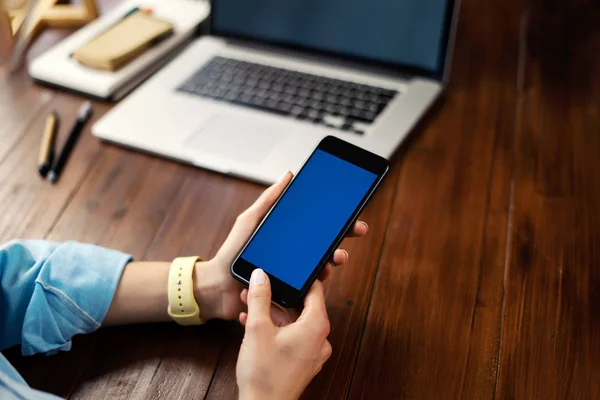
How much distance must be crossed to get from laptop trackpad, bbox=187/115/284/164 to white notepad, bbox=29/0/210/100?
185mm

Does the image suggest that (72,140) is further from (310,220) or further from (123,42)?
(310,220)

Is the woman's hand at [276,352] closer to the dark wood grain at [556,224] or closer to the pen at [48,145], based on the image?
the dark wood grain at [556,224]

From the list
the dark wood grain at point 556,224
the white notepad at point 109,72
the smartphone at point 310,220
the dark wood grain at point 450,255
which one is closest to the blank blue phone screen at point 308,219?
the smartphone at point 310,220

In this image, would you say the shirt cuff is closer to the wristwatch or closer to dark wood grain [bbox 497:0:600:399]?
the wristwatch

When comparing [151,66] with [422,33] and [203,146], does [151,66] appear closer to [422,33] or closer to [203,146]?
[203,146]

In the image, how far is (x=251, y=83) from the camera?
0.93 m

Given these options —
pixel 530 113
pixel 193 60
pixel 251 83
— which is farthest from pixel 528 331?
pixel 193 60

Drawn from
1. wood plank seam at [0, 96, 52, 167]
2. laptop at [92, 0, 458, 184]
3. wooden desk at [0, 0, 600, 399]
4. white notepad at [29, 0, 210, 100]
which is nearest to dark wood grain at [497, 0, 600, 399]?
wooden desk at [0, 0, 600, 399]

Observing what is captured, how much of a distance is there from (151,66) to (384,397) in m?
0.67

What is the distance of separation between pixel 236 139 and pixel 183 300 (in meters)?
0.29

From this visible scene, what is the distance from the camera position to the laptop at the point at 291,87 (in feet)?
2.74

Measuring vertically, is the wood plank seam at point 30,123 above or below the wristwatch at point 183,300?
below

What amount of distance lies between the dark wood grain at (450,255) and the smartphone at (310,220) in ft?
0.35

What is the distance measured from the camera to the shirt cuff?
0.60 metres
